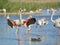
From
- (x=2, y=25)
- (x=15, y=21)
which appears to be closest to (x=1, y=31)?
(x=2, y=25)

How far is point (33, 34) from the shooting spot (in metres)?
5.10

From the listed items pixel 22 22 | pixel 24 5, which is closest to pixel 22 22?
pixel 22 22

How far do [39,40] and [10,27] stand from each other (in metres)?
0.44

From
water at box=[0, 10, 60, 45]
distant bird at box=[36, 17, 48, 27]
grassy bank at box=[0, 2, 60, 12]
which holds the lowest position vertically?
water at box=[0, 10, 60, 45]

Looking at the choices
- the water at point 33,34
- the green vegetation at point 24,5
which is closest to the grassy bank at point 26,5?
the green vegetation at point 24,5

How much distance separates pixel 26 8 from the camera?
4.94 m

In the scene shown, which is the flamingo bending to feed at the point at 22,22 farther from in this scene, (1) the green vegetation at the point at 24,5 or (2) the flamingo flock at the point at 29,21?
(1) the green vegetation at the point at 24,5

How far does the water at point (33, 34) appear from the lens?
15.8 ft

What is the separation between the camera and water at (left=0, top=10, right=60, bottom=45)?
4828 mm

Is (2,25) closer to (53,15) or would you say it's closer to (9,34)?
(9,34)

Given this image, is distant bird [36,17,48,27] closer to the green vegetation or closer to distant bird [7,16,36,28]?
distant bird [7,16,36,28]

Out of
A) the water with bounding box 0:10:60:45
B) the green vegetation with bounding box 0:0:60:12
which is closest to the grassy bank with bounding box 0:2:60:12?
the green vegetation with bounding box 0:0:60:12

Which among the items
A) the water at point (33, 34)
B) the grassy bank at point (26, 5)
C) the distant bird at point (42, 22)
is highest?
the grassy bank at point (26, 5)

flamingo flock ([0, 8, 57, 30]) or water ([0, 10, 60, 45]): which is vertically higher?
flamingo flock ([0, 8, 57, 30])
